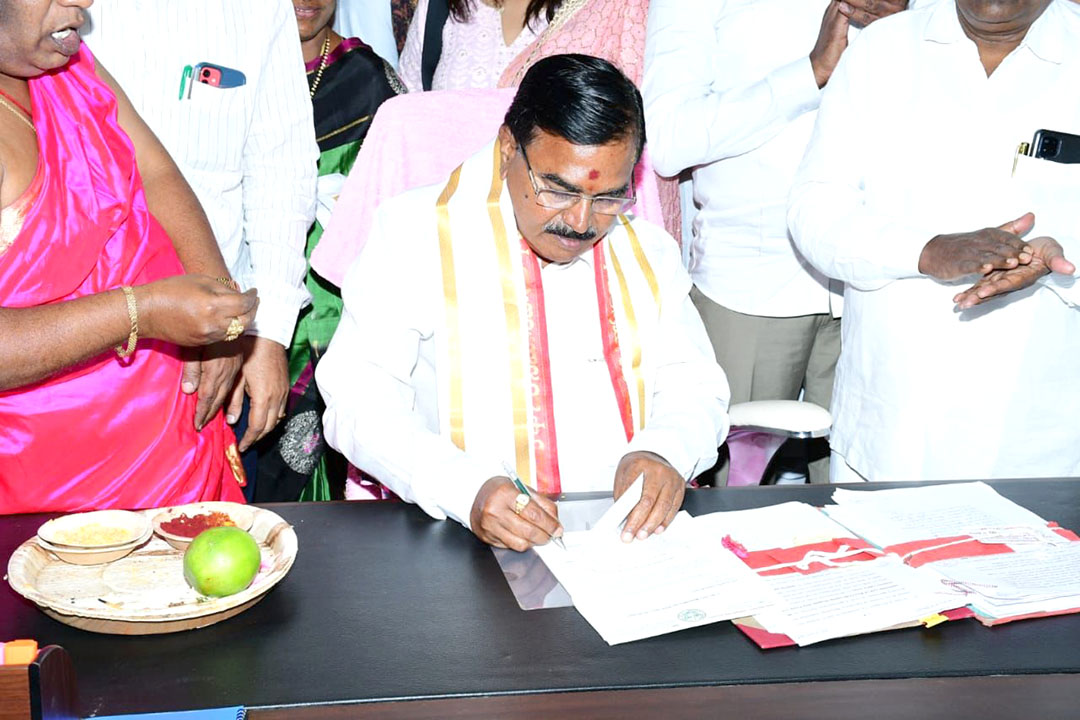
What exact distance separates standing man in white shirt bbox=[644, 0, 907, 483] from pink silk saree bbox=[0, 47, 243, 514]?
1444 mm

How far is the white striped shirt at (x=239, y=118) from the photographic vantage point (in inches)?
100.0

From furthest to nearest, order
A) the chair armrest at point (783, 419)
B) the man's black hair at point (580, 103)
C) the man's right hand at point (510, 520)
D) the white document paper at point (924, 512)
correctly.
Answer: the chair armrest at point (783, 419) < the man's black hair at point (580, 103) < the white document paper at point (924, 512) < the man's right hand at point (510, 520)

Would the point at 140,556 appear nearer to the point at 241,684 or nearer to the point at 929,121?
the point at 241,684

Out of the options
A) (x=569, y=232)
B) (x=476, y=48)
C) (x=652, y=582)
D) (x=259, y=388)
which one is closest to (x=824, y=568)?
(x=652, y=582)

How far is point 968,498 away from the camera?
6.96ft

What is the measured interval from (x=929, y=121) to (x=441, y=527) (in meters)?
1.45

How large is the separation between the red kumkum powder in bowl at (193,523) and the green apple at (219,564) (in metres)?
0.14

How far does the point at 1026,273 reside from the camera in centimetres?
229

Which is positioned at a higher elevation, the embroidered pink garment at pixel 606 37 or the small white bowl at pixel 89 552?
the embroidered pink garment at pixel 606 37

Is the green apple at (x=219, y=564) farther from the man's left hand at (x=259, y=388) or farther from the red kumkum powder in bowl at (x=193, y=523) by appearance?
the man's left hand at (x=259, y=388)

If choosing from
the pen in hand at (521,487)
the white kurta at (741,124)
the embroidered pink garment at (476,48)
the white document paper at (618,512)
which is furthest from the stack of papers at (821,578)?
the embroidered pink garment at (476,48)

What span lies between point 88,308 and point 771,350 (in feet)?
6.37

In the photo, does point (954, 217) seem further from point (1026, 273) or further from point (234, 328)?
point (234, 328)

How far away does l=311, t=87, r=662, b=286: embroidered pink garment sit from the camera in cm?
269
